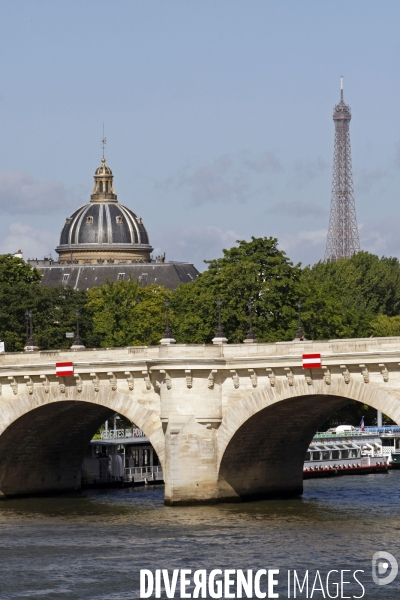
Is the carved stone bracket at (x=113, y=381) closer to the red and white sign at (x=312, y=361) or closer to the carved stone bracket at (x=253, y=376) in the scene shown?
the carved stone bracket at (x=253, y=376)

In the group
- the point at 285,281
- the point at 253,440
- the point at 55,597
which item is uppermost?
the point at 285,281

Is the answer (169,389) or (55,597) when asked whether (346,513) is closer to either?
(169,389)

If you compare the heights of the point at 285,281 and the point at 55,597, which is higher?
the point at 285,281

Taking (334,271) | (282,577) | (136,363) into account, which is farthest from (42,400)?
(334,271)

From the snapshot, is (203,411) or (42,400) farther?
(42,400)

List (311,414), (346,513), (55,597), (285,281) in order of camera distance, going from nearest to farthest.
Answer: (55,597), (346,513), (311,414), (285,281)

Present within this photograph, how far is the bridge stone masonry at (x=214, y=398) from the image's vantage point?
72.9 meters

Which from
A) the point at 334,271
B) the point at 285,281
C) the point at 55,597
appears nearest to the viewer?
the point at 55,597

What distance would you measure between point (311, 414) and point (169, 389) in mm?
7762

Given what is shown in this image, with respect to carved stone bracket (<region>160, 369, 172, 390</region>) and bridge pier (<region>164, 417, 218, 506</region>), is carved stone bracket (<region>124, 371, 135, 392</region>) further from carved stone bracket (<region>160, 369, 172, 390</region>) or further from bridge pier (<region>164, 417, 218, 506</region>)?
bridge pier (<region>164, 417, 218, 506</region>)

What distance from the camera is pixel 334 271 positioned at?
158m

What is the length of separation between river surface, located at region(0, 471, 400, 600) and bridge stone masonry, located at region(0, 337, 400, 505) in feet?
5.75

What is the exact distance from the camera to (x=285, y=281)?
10350 cm

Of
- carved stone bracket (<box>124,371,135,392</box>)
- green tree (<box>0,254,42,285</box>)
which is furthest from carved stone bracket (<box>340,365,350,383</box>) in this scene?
green tree (<box>0,254,42,285</box>)
